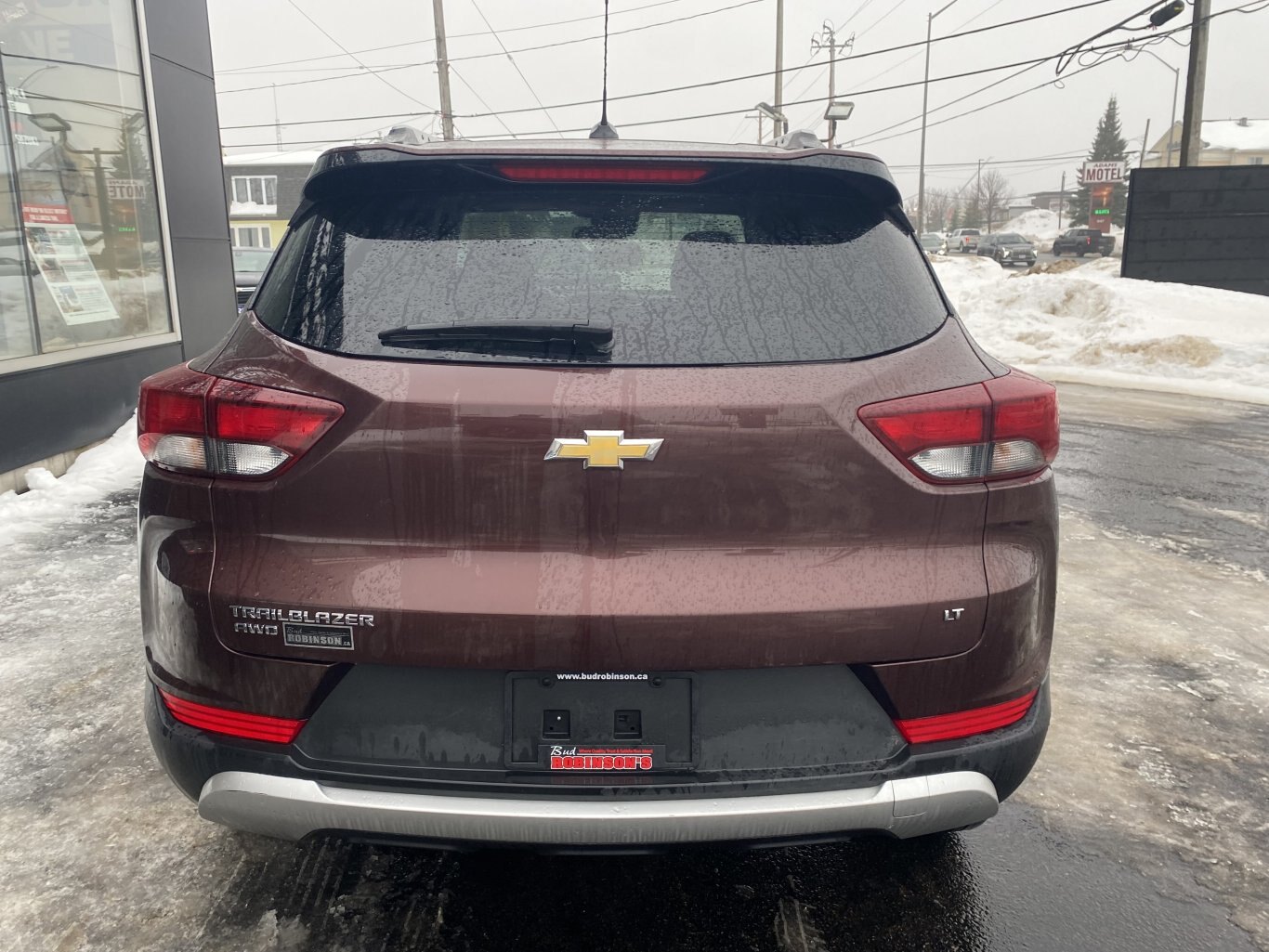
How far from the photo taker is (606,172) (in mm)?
2059

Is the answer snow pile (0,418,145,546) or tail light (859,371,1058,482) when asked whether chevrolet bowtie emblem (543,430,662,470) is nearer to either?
tail light (859,371,1058,482)

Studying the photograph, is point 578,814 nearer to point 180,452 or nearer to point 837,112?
point 180,452

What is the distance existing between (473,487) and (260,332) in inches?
25.3

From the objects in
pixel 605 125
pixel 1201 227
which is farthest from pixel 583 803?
pixel 1201 227

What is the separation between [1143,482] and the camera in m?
7.10

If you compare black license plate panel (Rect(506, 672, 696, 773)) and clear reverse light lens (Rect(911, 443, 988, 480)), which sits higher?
clear reverse light lens (Rect(911, 443, 988, 480))

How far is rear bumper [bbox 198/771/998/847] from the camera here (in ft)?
6.02

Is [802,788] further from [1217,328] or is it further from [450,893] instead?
[1217,328]

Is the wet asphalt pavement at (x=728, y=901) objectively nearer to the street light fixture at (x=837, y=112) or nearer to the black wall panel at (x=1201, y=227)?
the street light fixture at (x=837, y=112)

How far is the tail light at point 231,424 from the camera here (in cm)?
187

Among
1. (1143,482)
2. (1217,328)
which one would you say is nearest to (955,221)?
(1217,328)

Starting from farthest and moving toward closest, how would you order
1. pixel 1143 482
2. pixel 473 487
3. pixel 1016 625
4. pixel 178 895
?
pixel 1143 482
pixel 178 895
pixel 1016 625
pixel 473 487

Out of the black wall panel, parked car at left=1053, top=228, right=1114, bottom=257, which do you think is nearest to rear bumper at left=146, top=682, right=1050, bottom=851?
the black wall panel

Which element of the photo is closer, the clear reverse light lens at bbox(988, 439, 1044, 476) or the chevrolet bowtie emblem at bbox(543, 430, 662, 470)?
the chevrolet bowtie emblem at bbox(543, 430, 662, 470)
